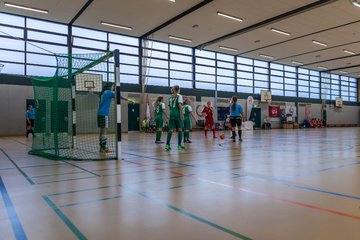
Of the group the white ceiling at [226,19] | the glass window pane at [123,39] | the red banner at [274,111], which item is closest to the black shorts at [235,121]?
the white ceiling at [226,19]

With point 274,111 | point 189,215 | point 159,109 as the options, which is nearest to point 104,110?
point 159,109

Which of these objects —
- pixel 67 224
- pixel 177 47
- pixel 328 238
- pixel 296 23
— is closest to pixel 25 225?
pixel 67 224

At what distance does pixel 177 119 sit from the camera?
7672 millimetres

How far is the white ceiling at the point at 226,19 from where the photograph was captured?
15047 mm

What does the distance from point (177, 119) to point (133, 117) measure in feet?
46.7

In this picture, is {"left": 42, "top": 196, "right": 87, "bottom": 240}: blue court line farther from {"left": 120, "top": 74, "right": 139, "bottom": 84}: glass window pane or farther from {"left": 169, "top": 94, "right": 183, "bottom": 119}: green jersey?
{"left": 120, "top": 74, "right": 139, "bottom": 84}: glass window pane

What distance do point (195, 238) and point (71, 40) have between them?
18.6 m

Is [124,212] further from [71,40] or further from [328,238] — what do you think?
[71,40]

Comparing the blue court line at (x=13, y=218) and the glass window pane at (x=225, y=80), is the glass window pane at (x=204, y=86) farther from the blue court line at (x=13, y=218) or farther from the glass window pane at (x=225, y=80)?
the blue court line at (x=13, y=218)

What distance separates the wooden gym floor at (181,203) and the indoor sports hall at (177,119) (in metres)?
0.02

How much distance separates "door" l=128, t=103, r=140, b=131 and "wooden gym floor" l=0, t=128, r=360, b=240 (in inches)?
655

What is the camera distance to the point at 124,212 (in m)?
2.51

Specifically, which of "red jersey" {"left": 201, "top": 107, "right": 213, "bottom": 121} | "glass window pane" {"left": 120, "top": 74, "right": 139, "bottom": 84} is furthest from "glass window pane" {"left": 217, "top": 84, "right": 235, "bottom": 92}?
"red jersey" {"left": 201, "top": 107, "right": 213, "bottom": 121}

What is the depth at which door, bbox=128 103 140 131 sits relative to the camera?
69.9 ft
